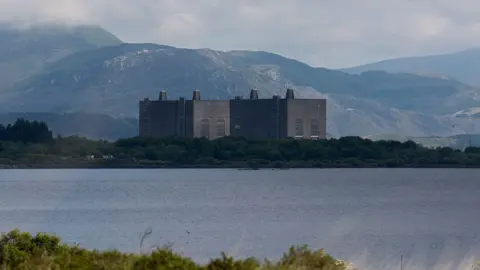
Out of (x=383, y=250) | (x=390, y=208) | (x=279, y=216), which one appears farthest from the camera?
(x=390, y=208)

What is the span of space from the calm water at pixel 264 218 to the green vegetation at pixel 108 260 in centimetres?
1324

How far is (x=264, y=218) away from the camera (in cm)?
9400

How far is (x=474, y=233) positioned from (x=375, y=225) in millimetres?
8146

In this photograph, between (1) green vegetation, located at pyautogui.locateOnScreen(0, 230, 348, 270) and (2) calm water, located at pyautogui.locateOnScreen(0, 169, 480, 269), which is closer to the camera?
(1) green vegetation, located at pyautogui.locateOnScreen(0, 230, 348, 270)

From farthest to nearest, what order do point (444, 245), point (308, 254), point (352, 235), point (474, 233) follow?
1. point (474, 233)
2. point (352, 235)
3. point (444, 245)
4. point (308, 254)

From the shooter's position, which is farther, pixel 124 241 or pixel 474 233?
pixel 474 233

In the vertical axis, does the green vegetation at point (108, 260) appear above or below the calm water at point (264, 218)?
above

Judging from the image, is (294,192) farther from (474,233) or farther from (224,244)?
(224,244)

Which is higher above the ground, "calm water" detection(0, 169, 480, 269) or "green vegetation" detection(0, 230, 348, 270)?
"green vegetation" detection(0, 230, 348, 270)

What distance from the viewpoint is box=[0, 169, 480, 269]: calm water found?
6450 centimetres

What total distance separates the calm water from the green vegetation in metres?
13.2

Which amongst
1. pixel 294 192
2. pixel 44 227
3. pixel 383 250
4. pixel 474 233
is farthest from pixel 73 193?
pixel 383 250

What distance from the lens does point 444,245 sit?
69.3 m

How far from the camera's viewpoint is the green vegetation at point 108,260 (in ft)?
73.8
